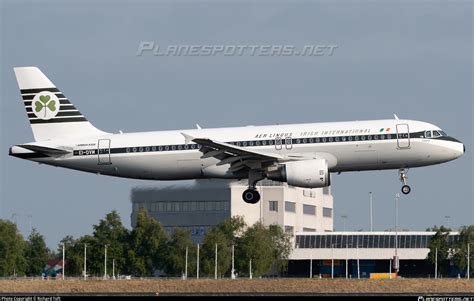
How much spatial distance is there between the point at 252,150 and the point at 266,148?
87cm

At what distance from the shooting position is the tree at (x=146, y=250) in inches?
4670

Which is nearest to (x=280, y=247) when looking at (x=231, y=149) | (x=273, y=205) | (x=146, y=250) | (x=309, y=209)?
(x=146, y=250)

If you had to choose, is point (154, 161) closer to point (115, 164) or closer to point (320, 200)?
point (115, 164)

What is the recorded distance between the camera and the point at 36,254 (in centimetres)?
13588

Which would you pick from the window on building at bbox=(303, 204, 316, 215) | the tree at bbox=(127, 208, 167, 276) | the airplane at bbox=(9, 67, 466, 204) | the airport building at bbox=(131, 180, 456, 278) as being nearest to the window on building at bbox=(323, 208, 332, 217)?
the window on building at bbox=(303, 204, 316, 215)

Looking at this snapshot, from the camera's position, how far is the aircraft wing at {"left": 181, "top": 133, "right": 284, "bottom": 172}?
67375mm

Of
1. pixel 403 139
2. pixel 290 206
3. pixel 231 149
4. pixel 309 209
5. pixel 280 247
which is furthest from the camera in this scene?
pixel 309 209

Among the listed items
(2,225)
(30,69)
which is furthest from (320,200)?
(30,69)

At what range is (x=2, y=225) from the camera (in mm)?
123562

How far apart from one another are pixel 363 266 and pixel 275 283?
82.6 meters

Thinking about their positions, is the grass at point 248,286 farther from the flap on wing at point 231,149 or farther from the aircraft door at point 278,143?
the aircraft door at point 278,143

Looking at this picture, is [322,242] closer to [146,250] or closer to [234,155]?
[146,250]

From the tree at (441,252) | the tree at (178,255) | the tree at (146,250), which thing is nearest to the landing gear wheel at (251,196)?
the tree at (178,255)

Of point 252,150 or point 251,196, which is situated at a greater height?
point 252,150
